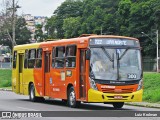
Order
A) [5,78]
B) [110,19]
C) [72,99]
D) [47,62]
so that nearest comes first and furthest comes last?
1. [72,99]
2. [47,62]
3. [5,78]
4. [110,19]

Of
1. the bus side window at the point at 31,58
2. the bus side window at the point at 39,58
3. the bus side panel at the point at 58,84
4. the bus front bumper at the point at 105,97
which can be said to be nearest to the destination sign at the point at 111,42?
the bus front bumper at the point at 105,97

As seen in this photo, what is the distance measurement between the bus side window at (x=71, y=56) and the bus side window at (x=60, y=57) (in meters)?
0.59

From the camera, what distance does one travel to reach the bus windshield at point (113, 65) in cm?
2172

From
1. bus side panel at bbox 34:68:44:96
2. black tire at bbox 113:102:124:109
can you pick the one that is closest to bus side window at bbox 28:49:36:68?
bus side panel at bbox 34:68:44:96

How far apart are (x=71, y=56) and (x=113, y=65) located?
2449 mm

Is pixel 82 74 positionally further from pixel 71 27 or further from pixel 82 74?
pixel 71 27

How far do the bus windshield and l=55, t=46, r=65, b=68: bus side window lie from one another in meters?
2.90

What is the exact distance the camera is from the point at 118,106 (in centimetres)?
2339

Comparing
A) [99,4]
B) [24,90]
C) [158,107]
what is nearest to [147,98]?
[158,107]

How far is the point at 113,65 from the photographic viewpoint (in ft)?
71.6

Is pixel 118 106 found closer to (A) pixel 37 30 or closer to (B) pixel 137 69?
(B) pixel 137 69

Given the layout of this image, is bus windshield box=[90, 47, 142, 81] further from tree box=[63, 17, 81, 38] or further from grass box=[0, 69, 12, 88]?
tree box=[63, 17, 81, 38]

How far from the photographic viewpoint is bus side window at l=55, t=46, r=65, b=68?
24500 mm

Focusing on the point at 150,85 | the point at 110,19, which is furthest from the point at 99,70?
the point at 110,19
